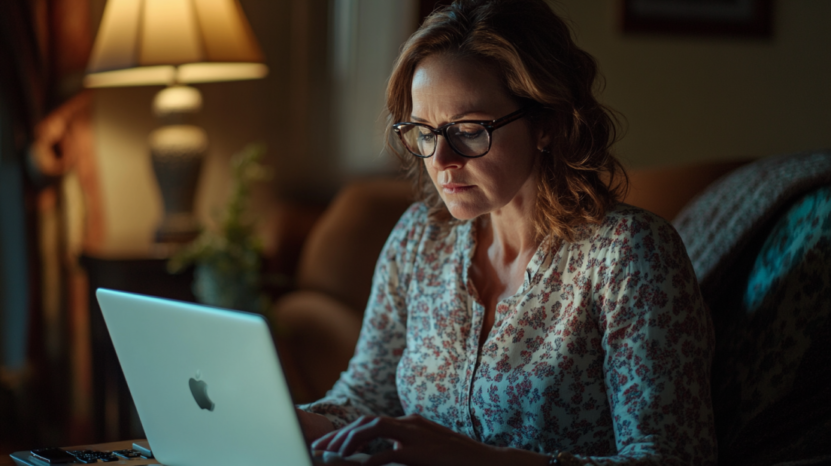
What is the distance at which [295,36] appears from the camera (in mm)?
2980

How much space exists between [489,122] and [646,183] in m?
0.55

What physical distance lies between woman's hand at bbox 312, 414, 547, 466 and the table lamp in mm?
1523

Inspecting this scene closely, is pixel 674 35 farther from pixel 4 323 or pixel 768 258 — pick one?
pixel 4 323

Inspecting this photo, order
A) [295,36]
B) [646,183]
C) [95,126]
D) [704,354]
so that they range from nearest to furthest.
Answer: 1. [704,354]
2. [646,183]
3. [95,126]
4. [295,36]

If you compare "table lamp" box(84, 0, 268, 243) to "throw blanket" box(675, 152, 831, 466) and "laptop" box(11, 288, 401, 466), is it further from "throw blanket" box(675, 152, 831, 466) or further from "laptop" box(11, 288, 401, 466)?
"throw blanket" box(675, 152, 831, 466)

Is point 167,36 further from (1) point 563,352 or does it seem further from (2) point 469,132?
(1) point 563,352

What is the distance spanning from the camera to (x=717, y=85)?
2.44 meters

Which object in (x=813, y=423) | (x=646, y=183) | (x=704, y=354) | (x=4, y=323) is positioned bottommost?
(x=4, y=323)

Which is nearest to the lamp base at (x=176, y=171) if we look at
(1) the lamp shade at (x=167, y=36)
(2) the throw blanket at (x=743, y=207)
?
(1) the lamp shade at (x=167, y=36)

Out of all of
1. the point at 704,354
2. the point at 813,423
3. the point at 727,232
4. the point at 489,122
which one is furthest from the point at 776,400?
the point at 489,122

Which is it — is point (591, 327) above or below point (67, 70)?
below

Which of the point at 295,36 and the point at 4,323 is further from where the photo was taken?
the point at 295,36

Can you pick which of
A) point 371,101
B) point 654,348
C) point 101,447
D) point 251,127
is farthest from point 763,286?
point 251,127

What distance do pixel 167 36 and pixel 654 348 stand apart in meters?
1.66
